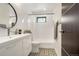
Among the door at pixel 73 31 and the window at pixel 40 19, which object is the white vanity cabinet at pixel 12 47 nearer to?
the door at pixel 73 31

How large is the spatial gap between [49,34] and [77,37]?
3.81 meters

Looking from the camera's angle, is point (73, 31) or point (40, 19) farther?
point (40, 19)

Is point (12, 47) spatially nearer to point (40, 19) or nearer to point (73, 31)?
point (73, 31)

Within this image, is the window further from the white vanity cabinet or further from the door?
the door

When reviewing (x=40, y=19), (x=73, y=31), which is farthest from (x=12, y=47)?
(x=40, y=19)

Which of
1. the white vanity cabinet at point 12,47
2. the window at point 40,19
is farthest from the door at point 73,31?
the window at point 40,19

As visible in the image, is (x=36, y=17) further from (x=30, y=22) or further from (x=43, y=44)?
(x=43, y=44)

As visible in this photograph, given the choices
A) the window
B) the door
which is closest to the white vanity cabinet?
the door

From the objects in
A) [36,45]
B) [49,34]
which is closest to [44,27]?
[49,34]

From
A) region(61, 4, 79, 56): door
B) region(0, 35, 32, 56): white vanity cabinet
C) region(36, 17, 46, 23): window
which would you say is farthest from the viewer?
region(36, 17, 46, 23): window

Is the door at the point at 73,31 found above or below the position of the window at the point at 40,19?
below

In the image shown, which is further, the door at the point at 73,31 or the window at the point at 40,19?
the window at the point at 40,19

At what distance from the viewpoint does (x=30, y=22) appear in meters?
4.84

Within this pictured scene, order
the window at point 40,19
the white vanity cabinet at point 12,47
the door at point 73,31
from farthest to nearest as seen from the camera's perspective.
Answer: the window at point 40,19 → the white vanity cabinet at point 12,47 → the door at point 73,31
